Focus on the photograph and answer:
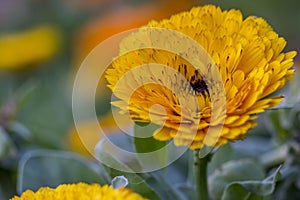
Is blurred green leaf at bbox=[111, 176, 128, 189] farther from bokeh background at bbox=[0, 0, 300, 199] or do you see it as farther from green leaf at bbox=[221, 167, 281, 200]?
bokeh background at bbox=[0, 0, 300, 199]

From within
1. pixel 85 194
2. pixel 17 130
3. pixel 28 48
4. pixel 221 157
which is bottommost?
pixel 85 194

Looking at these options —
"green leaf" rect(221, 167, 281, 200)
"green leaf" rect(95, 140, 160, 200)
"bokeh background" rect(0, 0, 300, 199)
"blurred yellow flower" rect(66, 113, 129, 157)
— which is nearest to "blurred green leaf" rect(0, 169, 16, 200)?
"bokeh background" rect(0, 0, 300, 199)

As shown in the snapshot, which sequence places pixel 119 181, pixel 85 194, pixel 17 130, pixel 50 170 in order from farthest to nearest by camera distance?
pixel 17 130, pixel 50 170, pixel 119 181, pixel 85 194

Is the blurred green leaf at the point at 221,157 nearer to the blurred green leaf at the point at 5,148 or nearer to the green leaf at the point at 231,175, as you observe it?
the green leaf at the point at 231,175

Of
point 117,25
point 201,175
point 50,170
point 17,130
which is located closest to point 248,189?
point 201,175

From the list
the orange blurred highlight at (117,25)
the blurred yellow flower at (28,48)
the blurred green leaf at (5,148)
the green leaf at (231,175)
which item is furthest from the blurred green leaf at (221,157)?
the blurred yellow flower at (28,48)

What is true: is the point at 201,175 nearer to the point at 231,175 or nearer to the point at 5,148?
the point at 231,175
